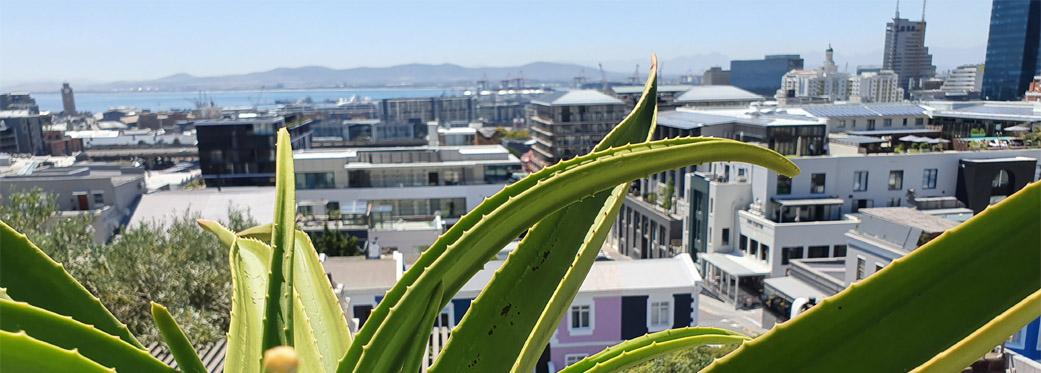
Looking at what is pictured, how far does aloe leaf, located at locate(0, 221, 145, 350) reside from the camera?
2203 millimetres

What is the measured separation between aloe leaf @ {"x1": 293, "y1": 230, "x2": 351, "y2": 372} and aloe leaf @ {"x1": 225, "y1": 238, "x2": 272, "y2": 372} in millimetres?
151

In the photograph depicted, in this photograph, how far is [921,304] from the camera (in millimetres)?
1671

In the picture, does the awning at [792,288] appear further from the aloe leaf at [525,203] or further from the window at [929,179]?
the aloe leaf at [525,203]

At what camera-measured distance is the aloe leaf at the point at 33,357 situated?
4.80 feet

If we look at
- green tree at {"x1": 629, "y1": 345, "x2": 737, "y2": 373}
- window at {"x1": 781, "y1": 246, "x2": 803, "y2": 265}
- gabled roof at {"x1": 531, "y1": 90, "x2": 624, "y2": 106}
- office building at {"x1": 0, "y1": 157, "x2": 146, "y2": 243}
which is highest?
gabled roof at {"x1": 531, "y1": 90, "x2": 624, "y2": 106}

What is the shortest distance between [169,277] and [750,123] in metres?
39.0

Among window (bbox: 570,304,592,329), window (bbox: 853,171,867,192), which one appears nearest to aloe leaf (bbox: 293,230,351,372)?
window (bbox: 570,304,592,329)

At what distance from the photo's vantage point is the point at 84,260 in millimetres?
11352

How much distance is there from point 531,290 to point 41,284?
166 cm

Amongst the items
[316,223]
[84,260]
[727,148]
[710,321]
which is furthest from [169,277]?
[710,321]

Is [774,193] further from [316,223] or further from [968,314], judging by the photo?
[968,314]

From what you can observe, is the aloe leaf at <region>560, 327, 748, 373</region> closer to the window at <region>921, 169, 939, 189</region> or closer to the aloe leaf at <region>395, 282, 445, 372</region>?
the aloe leaf at <region>395, 282, 445, 372</region>

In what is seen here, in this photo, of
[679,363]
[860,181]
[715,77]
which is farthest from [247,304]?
[715,77]

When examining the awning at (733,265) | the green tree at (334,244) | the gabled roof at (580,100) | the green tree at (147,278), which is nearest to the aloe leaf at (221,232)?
the green tree at (147,278)
